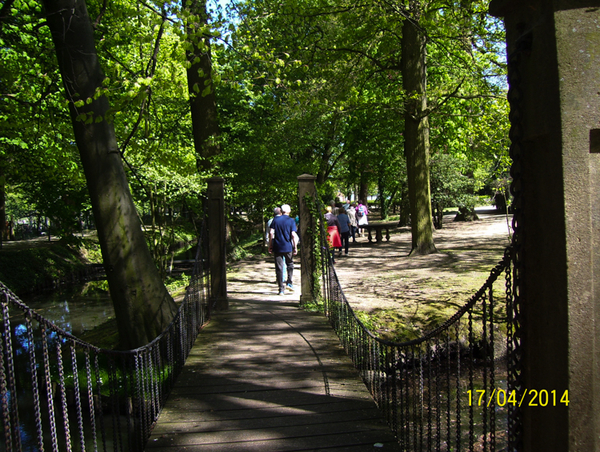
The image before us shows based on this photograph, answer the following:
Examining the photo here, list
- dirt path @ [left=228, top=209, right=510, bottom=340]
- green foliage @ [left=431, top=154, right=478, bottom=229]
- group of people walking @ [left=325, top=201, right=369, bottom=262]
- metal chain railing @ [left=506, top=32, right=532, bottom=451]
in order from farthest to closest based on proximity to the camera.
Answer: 1. green foliage @ [left=431, top=154, right=478, bottom=229]
2. group of people walking @ [left=325, top=201, right=369, bottom=262]
3. dirt path @ [left=228, top=209, right=510, bottom=340]
4. metal chain railing @ [left=506, top=32, right=532, bottom=451]

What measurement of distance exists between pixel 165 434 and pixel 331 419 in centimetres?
157

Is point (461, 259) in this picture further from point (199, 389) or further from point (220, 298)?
point (199, 389)

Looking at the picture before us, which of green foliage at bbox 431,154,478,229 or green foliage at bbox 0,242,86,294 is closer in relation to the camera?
green foliage at bbox 0,242,86,294

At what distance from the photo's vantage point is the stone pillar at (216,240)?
8.95 metres

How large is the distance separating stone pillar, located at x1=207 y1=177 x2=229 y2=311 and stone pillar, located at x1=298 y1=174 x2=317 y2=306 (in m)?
1.40

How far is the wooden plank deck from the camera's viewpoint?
4.53 m

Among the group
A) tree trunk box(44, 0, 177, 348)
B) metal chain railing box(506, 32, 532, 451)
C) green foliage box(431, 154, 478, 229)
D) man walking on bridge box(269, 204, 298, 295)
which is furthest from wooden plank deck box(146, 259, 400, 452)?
green foliage box(431, 154, 478, 229)

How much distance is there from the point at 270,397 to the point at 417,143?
428 inches

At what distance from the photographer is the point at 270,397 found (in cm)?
541

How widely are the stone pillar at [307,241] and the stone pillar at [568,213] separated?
682 cm

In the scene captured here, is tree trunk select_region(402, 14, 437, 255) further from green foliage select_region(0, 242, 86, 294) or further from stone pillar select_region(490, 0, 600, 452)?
green foliage select_region(0, 242, 86, 294)
